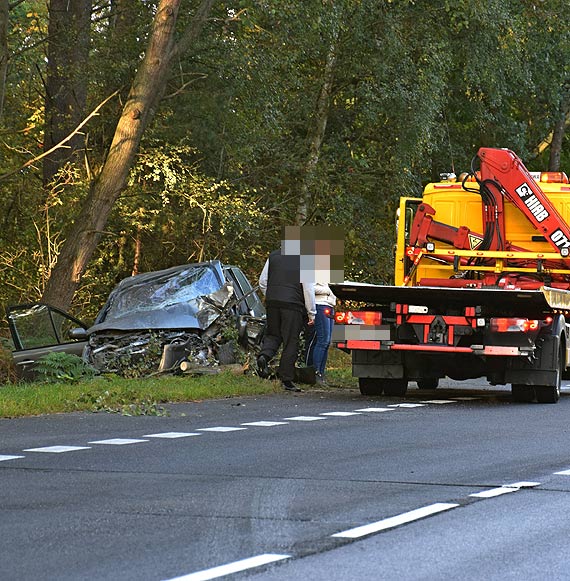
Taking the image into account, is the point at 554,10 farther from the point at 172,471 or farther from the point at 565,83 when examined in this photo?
the point at 172,471

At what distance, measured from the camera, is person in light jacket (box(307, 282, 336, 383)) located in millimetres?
17906

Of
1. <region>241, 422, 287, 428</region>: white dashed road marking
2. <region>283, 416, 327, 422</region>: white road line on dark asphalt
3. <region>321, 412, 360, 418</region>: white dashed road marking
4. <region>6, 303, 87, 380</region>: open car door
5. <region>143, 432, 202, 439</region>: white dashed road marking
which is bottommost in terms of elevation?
<region>321, 412, 360, 418</region>: white dashed road marking

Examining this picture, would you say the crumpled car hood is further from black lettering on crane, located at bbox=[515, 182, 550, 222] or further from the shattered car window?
black lettering on crane, located at bbox=[515, 182, 550, 222]

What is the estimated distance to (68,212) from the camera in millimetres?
25016

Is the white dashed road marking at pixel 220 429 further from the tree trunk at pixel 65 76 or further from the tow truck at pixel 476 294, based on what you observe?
the tree trunk at pixel 65 76

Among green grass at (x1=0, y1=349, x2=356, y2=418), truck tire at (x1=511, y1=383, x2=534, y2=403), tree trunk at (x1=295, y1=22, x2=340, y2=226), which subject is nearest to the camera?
green grass at (x1=0, y1=349, x2=356, y2=418)

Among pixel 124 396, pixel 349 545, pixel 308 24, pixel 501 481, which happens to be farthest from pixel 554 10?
pixel 349 545

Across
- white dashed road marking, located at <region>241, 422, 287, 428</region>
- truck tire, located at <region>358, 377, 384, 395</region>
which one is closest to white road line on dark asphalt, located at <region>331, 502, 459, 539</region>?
white dashed road marking, located at <region>241, 422, 287, 428</region>

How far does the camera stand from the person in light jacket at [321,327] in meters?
17.9

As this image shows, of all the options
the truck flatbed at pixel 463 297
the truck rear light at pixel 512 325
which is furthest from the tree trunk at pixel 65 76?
the truck rear light at pixel 512 325

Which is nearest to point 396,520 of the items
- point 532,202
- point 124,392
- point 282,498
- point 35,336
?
point 282,498

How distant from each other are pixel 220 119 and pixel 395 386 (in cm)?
985

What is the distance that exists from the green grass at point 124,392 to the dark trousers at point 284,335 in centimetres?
29

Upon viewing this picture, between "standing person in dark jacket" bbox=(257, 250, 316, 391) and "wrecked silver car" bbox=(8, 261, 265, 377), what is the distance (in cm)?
90
